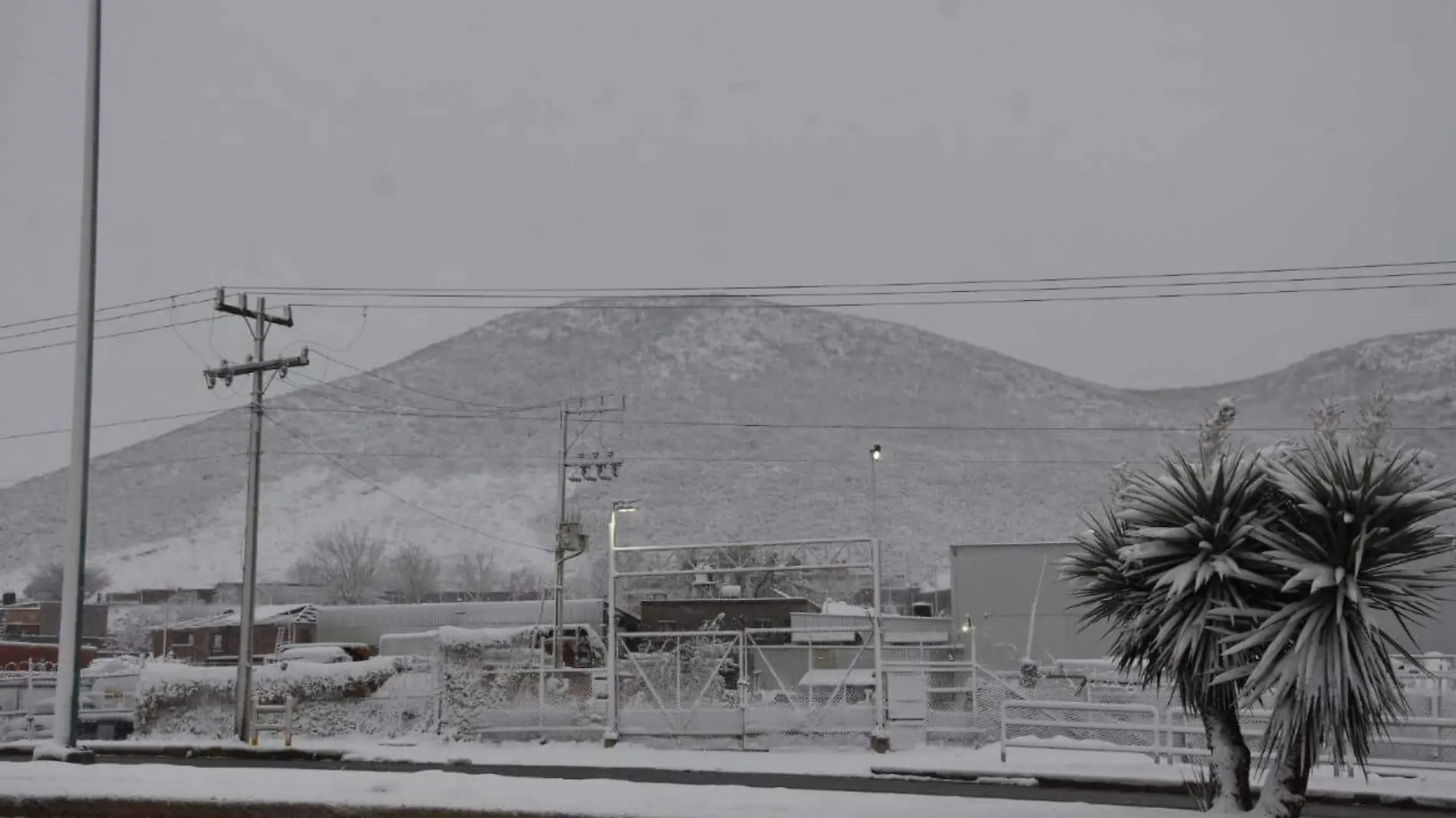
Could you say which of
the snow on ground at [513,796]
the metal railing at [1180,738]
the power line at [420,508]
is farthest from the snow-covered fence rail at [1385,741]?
the power line at [420,508]

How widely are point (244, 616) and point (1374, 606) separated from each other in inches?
1019

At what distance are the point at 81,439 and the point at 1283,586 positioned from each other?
1307cm

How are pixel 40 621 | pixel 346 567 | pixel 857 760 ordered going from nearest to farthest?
pixel 857 760 < pixel 40 621 < pixel 346 567

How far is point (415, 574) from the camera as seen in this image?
128 m

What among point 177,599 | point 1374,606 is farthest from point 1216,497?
point 177,599

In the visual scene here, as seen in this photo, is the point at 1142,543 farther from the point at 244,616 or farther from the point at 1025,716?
the point at 244,616

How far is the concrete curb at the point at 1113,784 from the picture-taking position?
1845 cm

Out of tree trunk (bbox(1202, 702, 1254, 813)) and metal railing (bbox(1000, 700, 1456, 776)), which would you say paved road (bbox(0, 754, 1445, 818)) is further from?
tree trunk (bbox(1202, 702, 1254, 813))

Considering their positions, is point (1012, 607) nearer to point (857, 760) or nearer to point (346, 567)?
point (857, 760)

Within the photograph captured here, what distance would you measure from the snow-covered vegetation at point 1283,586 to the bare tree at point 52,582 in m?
109

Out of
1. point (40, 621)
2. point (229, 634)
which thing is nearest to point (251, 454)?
point (229, 634)

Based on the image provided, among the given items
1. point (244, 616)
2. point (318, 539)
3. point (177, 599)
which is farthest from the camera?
point (318, 539)

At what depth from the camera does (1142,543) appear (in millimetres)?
11664

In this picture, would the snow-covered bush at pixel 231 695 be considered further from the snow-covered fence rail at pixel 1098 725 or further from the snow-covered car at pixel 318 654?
the snow-covered car at pixel 318 654
